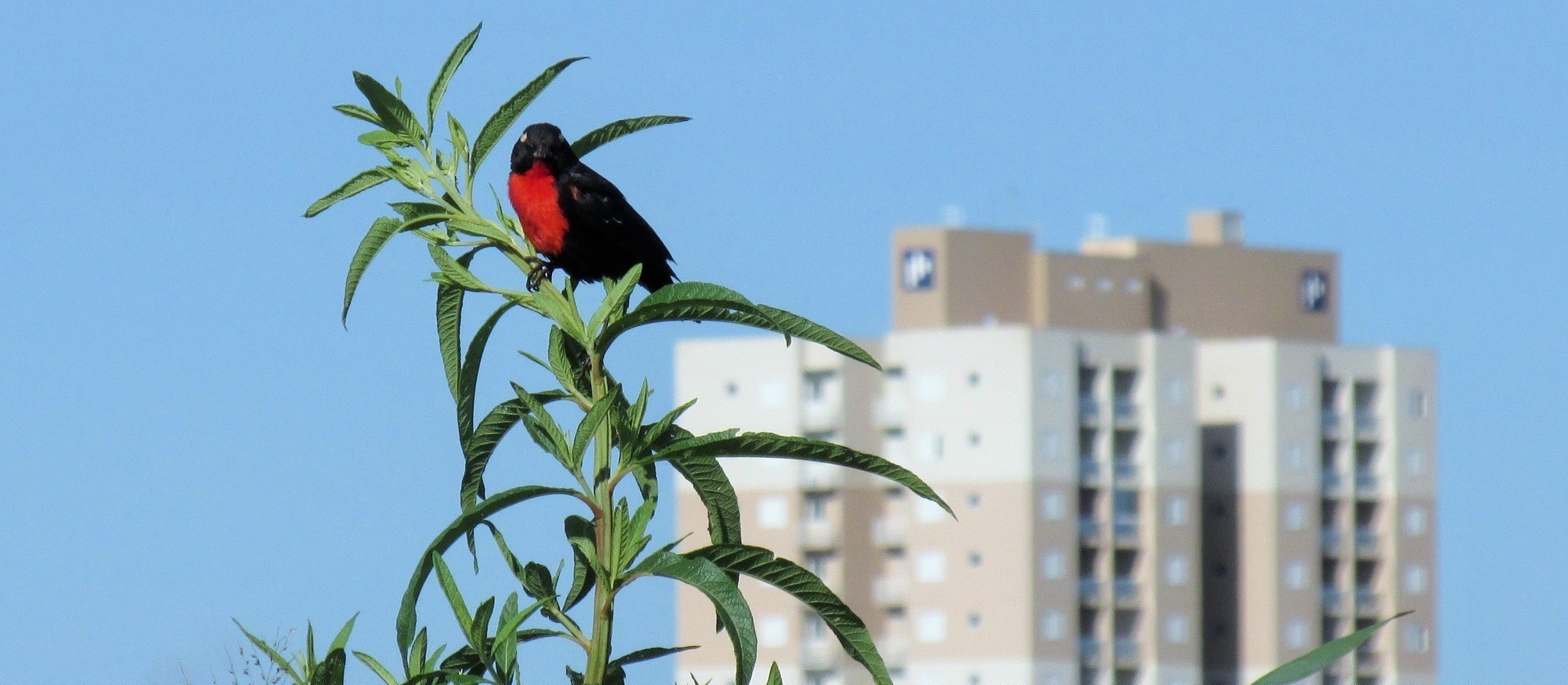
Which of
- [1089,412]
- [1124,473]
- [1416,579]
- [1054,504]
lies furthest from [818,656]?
[1416,579]

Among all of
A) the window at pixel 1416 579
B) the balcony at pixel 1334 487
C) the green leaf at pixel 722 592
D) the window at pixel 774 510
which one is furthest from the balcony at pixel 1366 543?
the green leaf at pixel 722 592

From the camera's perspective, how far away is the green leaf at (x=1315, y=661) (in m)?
2.11

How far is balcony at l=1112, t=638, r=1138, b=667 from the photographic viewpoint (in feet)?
317

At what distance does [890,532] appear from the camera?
9775 cm

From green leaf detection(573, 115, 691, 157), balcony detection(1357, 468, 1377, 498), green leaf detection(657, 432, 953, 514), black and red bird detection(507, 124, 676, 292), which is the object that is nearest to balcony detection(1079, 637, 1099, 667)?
balcony detection(1357, 468, 1377, 498)

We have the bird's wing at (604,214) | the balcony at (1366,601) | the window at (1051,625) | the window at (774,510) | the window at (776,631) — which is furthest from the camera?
the balcony at (1366,601)

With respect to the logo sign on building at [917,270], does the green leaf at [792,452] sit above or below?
below

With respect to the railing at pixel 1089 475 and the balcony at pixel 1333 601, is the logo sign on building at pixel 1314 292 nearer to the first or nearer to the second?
the balcony at pixel 1333 601

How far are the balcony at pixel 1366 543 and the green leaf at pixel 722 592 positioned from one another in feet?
349

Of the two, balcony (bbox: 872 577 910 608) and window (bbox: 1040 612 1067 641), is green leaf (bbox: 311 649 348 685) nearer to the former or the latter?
window (bbox: 1040 612 1067 641)

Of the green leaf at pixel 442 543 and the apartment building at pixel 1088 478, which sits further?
the apartment building at pixel 1088 478

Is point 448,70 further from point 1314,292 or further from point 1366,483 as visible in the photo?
point 1314,292

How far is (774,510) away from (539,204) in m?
92.5

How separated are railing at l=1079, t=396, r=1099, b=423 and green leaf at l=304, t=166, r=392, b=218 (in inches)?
3737
